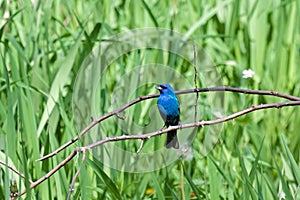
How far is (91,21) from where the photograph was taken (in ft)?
10.8

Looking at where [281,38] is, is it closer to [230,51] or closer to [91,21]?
[230,51]

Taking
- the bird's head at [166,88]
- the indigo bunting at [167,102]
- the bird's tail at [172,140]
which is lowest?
the bird's tail at [172,140]

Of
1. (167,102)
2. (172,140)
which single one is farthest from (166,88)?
(172,140)

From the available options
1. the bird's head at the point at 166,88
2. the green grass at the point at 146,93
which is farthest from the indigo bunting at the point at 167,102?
the green grass at the point at 146,93

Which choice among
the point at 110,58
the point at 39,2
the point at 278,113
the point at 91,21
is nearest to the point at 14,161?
the point at 110,58

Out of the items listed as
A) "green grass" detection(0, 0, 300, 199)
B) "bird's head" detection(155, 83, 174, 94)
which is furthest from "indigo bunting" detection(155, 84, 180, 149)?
"green grass" detection(0, 0, 300, 199)

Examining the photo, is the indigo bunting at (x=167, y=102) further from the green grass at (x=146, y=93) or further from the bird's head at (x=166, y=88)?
the green grass at (x=146, y=93)

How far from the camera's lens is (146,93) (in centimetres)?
263

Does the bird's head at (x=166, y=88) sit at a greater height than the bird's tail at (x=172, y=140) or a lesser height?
greater

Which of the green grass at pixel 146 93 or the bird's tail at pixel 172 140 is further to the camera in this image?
the green grass at pixel 146 93

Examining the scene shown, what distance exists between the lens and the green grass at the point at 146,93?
1.85 m

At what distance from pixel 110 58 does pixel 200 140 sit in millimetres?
449

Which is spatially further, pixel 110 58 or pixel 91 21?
pixel 91 21

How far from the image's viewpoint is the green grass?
6.08 feet
